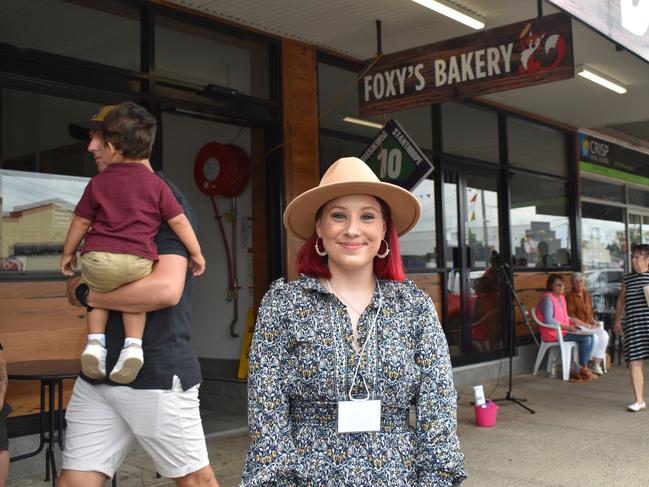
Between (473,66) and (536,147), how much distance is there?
210 inches

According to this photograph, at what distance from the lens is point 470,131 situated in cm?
884

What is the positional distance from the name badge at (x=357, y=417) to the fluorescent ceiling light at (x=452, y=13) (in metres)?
4.33

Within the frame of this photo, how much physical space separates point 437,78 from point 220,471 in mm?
3225

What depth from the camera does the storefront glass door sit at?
846 cm

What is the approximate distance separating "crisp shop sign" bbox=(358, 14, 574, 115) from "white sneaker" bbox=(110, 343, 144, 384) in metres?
3.45

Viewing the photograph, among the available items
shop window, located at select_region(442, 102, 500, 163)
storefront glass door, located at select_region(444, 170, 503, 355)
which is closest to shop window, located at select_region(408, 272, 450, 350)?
storefront glass door, located at select_region(444, 170, 503, 355)

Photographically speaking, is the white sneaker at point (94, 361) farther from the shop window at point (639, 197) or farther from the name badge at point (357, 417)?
the shop window at point (639, 197)

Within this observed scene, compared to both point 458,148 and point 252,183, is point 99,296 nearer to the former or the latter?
point 252,183

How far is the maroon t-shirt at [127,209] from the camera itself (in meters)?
2.64

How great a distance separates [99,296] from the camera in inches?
104

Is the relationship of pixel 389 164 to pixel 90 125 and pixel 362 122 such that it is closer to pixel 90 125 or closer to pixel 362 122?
pixel 362 122

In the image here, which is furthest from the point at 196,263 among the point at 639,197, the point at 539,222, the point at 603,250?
the point at 639,197

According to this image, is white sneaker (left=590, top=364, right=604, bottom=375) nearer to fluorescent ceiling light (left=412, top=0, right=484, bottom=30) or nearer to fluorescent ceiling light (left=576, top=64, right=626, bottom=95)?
fluorescent ceiling light (left=576, top=64, right=626, bottom=95)

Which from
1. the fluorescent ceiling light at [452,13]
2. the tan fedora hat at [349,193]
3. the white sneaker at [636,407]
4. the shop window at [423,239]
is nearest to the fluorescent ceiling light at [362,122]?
the shop window at [423,239]
